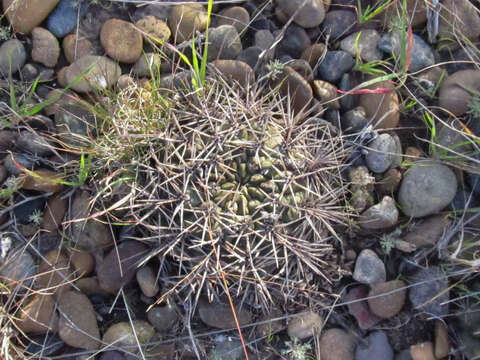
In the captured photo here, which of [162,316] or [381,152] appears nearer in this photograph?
[162,316]

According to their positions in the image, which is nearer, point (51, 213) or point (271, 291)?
point (271, 291)

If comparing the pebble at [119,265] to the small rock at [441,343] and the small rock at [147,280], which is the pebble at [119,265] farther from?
the small rock at [441,343]

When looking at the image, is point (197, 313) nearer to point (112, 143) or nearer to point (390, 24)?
point (112, 143)

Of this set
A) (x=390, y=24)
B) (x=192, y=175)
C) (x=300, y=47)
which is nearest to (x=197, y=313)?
(x=192, y=175)

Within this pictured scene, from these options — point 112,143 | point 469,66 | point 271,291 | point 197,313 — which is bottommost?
point 197,313

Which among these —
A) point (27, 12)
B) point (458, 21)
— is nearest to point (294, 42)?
point (458, 21)

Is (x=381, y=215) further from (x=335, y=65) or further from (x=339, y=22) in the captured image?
(x=339, y=22)
